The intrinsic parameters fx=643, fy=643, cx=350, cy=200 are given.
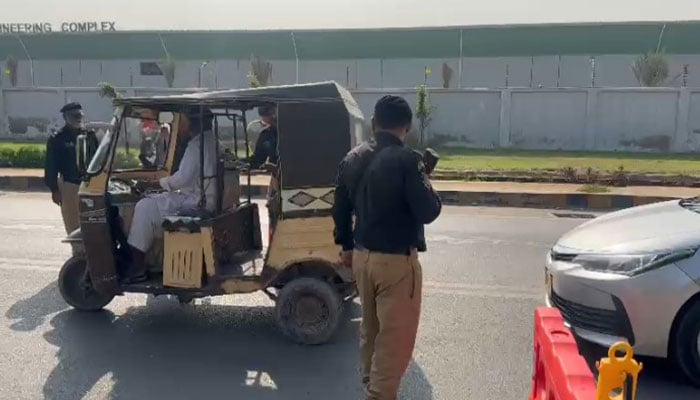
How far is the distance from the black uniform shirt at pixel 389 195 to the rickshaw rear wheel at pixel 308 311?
140 cm

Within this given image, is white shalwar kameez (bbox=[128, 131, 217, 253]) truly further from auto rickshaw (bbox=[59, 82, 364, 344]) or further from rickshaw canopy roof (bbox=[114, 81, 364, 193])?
rickshaw canopy roof (bbox=[114, 81, 364, 193])

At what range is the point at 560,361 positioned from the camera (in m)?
2.55

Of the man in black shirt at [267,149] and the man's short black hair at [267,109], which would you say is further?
the man in black shirt at [267,149]

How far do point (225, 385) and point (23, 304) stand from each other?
8.93ft

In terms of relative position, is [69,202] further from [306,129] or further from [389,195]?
[389,195]

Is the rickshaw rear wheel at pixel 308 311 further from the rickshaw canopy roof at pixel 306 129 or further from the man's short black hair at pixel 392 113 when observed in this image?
the man's short black hair at pixel 392 113

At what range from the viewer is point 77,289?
5.58 meters

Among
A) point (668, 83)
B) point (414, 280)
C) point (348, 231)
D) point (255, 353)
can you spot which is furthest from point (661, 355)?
point (668, 83)

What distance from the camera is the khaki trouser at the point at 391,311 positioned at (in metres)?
3.39

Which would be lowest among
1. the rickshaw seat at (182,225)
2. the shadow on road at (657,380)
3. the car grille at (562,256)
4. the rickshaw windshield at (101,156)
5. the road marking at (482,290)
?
the road marking at (482,290)

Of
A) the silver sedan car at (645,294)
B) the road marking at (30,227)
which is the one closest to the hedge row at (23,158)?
the road marking at (30,227)

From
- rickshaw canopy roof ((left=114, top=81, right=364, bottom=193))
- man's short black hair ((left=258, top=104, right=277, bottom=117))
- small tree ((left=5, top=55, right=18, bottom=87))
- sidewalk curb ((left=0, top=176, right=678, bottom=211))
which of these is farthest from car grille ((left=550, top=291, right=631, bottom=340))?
small tree ((left=5, top=55, right=18, bottom=87))

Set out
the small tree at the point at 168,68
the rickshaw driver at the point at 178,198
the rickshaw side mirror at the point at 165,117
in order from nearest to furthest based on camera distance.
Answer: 1. the rickshaw driver at the point at 178,198
2. the rickshaw side mirror at the point at 165,117
3. the small tree at the point at 168,68

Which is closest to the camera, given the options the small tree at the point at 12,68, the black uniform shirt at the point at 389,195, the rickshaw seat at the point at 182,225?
the black uniform shirt at the point at 389,195
